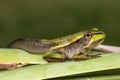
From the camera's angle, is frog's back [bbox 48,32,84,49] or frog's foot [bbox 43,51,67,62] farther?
frog's back [bbox 48,32,84,49]

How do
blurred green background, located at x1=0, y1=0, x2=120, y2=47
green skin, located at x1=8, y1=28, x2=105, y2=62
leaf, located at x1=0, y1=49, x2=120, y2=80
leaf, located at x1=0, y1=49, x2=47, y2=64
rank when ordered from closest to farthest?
leaf, located at x1=0, y1=49, x2=120, y2=80, leaf, located at x1=0, y1=49, x2=47, y2=64, green skin, located at x1=8, y1=28, x2=105, y2=62, blurred green background, located at x1=0, y1=0, x2=120, y2=47

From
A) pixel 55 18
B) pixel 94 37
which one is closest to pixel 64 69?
pixel 94 37

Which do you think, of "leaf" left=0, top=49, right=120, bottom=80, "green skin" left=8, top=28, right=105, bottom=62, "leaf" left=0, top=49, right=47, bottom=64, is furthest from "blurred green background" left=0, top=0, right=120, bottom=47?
"leaf" left=0, top=49, right=120, bottom=80

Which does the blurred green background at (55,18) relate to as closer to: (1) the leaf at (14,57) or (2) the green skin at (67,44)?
(2) the green skin at (67,44)

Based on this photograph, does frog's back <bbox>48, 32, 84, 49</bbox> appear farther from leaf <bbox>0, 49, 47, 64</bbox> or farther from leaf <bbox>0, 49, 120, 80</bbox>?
leaf <bbox>0, 49, 120, 80</bbox>

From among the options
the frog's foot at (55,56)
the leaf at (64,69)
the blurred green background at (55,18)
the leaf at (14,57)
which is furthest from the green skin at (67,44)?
the blurred green background at (55,18)

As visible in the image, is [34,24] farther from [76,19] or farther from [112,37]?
[112,37]

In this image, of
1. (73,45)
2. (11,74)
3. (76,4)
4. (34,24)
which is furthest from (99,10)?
(11,74)
